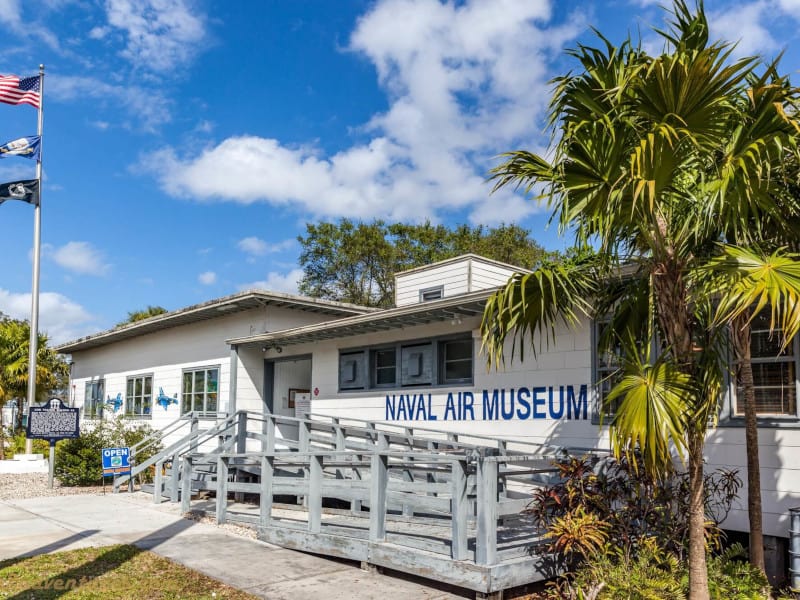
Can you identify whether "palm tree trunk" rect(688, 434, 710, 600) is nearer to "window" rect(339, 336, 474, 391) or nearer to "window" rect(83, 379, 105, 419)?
"window" rect(339, 336, 474, 391)

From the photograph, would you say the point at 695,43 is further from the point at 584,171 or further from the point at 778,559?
the point at 778,559

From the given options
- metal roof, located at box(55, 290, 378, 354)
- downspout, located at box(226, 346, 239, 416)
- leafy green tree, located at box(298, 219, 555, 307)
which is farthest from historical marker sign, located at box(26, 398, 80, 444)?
leafy green tree, located at box(298, 219, 555, 307)

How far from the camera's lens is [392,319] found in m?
11.1

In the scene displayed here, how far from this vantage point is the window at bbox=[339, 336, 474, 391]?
10992 millimetres

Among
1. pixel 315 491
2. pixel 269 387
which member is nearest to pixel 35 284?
pixel 269 387

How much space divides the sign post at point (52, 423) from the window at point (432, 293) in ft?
27.8

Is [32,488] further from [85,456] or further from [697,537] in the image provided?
[697,537]

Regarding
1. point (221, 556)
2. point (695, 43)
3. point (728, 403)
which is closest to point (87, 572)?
point (221, 556)

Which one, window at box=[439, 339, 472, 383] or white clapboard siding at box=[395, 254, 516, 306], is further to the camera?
white clapboard siding at box=[395, 254, 516, 306]

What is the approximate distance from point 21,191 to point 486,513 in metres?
17.7

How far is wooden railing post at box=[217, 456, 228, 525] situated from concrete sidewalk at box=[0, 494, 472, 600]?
0.70ft

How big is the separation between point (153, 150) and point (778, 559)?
78.3 ft

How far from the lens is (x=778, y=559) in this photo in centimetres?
695

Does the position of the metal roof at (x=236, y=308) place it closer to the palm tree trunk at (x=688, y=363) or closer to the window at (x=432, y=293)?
the window at (x=432, y=293)
